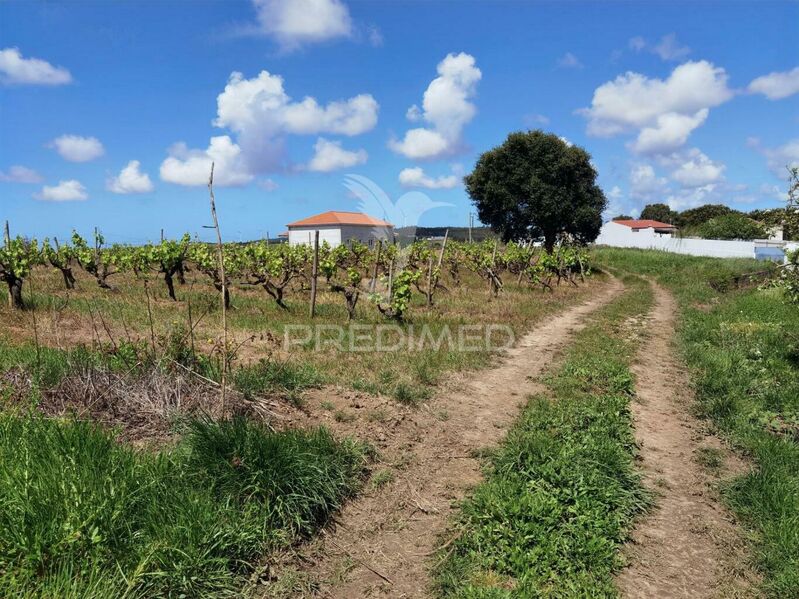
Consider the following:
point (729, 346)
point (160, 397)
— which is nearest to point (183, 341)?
point (160, 397)

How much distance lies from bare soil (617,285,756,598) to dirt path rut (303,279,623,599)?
1323 millimetres

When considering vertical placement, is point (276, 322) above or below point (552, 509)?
above

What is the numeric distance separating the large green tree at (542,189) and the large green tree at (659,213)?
6253cm

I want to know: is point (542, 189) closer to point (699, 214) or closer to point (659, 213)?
point (699, 214)

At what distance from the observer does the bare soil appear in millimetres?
3002

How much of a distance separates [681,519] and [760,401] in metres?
3.12

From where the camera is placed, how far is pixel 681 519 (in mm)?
3650

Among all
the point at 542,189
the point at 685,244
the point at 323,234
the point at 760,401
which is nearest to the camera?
the point at 760,401

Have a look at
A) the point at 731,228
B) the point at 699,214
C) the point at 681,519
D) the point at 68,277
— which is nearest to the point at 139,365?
the point at 681,519

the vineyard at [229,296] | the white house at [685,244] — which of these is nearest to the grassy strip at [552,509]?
the vineyard at [229,296]

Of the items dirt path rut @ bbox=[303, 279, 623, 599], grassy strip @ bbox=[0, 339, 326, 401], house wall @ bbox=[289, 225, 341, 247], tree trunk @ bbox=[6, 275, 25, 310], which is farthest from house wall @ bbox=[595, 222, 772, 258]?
tree trunk @ bbox=[6, 275, 25, 310]

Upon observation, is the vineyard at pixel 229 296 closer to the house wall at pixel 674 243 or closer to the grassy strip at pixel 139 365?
the grassy strip at pixel 139 365

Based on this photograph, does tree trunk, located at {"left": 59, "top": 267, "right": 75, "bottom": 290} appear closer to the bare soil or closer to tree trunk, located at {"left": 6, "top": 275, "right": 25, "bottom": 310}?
tree trunk, located at {"left": 6, "top": 275, "right": 25, "bottom": 310}

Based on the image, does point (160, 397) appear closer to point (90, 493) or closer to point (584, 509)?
point (90, 493)
